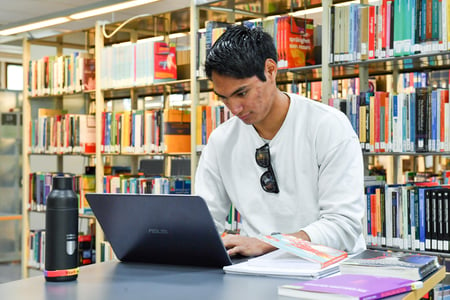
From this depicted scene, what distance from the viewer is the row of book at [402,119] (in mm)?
3062

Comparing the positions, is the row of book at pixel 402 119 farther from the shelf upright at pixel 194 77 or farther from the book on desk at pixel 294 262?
the book on desk at pixel 294 262

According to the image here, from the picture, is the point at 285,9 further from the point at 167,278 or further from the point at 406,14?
the point at 167,278

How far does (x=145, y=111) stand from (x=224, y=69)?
2.86 m

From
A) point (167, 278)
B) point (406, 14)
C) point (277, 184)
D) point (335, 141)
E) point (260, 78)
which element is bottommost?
point (167, 278)

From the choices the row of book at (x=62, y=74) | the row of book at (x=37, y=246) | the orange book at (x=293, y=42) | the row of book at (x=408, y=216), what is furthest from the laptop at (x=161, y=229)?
the row of book at (x=62, y=74)

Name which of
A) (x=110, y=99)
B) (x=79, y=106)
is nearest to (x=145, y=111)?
(x=110, y=99)

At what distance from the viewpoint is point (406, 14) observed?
3.16 meters

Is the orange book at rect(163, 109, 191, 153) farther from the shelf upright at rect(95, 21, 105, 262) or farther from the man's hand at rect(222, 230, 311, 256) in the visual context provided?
the man's hand at rect(222, 230, 311, 256)

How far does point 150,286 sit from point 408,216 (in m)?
2.06

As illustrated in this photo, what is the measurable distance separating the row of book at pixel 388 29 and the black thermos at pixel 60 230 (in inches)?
87.3

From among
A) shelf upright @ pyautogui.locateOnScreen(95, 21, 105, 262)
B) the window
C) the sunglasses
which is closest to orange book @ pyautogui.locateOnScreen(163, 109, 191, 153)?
shelf upright @ pyautogui.locateOnScreen(95, 21, 105, 262)

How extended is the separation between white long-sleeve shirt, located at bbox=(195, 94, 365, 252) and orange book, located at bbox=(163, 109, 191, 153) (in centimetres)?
224

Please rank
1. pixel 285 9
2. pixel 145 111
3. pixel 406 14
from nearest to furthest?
pixel 406 14, pixel 285 9, pixel 145 111

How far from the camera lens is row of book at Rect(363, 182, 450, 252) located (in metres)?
3.03
